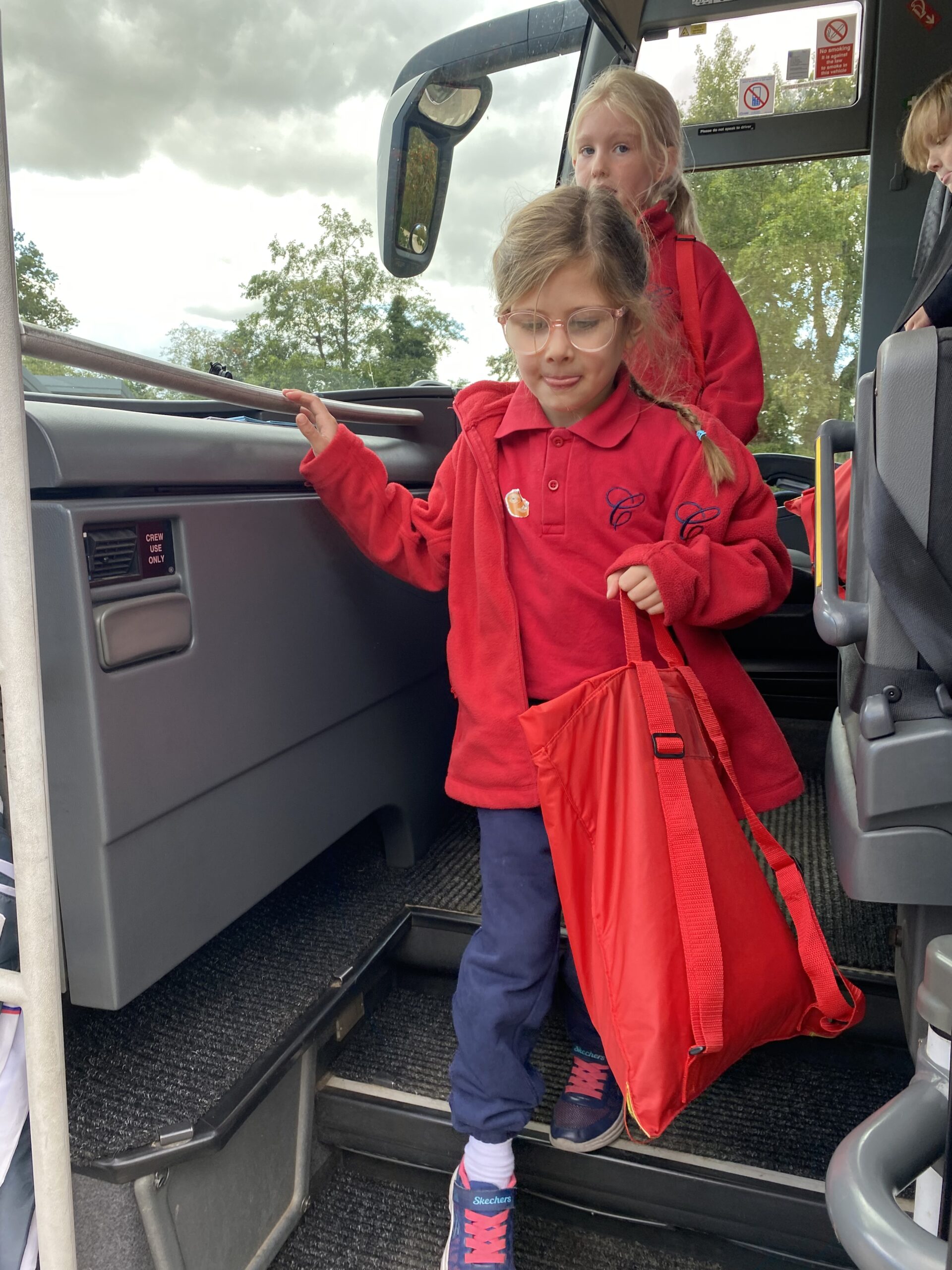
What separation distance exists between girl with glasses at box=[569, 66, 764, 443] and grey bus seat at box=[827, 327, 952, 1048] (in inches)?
22.7

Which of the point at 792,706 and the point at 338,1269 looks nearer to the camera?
the point at 338,1269

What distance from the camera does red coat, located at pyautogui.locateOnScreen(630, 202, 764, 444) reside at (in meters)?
1.67

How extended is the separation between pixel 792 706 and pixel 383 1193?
177 centimetres

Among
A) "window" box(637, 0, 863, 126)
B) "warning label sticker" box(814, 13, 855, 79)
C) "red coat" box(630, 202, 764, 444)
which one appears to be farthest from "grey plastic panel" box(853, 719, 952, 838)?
"warning label sticker" box(814, 13, 855, 79)

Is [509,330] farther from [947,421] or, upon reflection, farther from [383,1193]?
[383,1193]

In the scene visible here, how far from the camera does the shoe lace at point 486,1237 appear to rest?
1217 mm

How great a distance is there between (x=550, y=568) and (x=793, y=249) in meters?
1.75

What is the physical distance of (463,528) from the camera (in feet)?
4.60

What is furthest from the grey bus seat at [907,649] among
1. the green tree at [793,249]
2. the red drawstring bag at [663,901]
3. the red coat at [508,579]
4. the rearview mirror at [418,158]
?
the green tree at [793,249]

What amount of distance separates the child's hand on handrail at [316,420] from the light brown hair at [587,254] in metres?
0.29

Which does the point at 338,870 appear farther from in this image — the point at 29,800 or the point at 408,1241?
the point at 29,800

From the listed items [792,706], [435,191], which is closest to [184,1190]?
[435,191]

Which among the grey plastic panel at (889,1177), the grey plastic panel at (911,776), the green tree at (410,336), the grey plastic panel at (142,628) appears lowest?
the grey plastic panel at (889,1177)

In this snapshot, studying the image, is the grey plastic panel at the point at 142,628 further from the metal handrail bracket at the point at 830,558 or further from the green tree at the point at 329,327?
the metal handrail bracket at the point at 830,558
